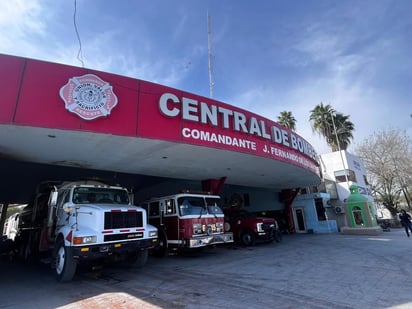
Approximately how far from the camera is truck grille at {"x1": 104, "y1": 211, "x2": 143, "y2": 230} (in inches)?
259

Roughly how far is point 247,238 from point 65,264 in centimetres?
897

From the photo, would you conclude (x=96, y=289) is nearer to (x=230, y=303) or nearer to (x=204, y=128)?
(x=230, y=303)

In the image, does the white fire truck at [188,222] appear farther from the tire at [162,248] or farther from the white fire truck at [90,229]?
the white fire truck at [90,229]

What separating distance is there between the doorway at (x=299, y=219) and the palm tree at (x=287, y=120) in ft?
54.1

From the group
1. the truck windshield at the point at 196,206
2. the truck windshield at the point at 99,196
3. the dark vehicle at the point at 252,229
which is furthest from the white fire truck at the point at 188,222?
the truck windshield at the point at 99,196

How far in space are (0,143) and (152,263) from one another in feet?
21.2

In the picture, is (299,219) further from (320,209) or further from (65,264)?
(65,264)

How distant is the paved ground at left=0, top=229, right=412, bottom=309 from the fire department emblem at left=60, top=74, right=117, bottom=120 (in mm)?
4516

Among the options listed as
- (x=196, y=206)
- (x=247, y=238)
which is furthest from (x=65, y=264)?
(x=247, y=238)

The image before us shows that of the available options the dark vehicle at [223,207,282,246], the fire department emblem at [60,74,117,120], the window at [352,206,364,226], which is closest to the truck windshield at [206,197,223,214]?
the dark vehicle at [223,207,282,246]

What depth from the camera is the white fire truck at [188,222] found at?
30.3ft

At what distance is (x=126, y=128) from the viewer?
7.20 meters

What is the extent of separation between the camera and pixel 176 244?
9.48 m

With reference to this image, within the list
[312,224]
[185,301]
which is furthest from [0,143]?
[312,224]
